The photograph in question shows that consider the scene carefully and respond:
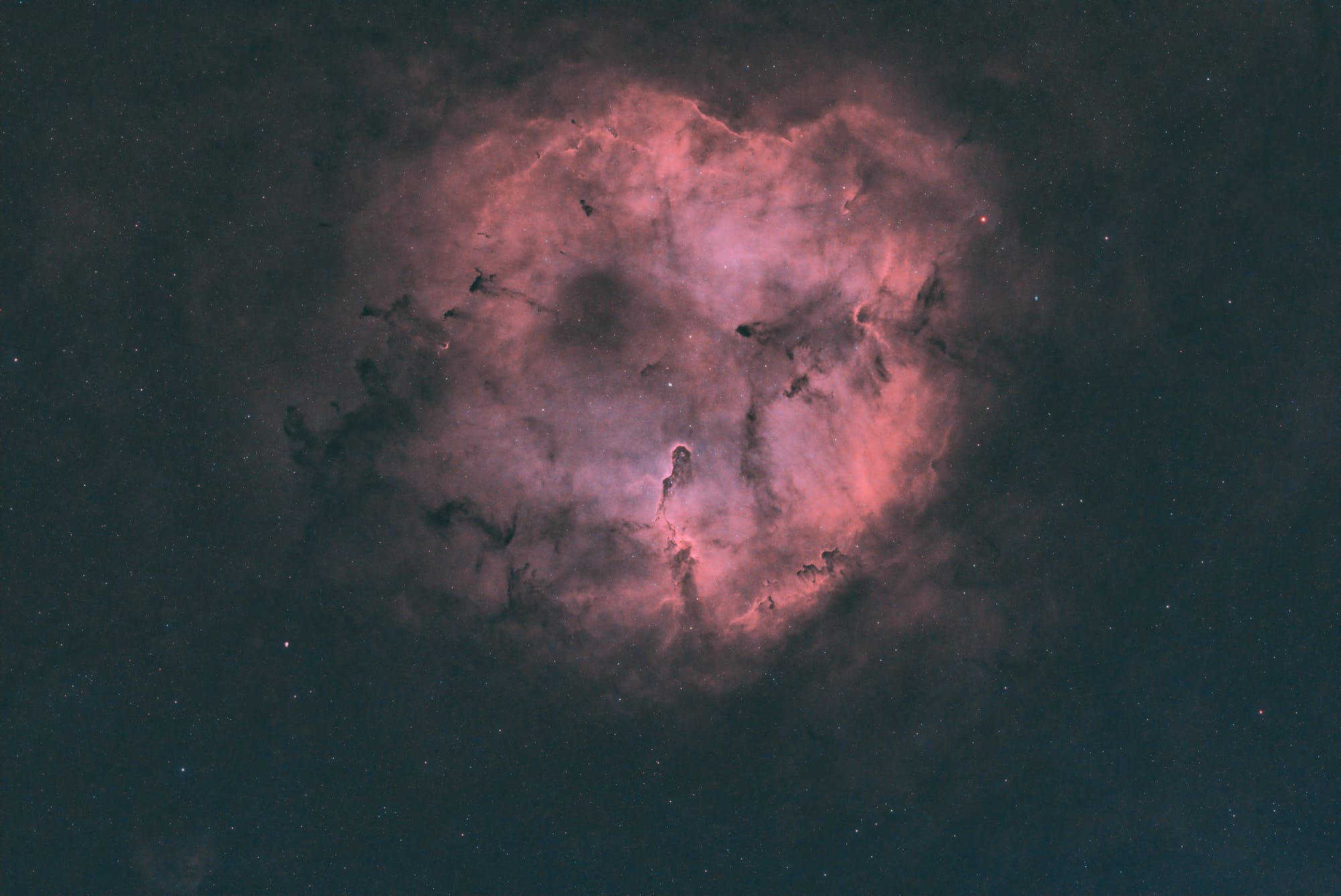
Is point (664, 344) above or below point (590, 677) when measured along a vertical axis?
above

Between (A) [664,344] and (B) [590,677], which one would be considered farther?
(B) [590,677]

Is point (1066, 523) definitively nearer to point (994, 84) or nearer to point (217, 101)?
point (994, 84)

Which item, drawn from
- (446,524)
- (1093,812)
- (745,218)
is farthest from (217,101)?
(1093,812)
